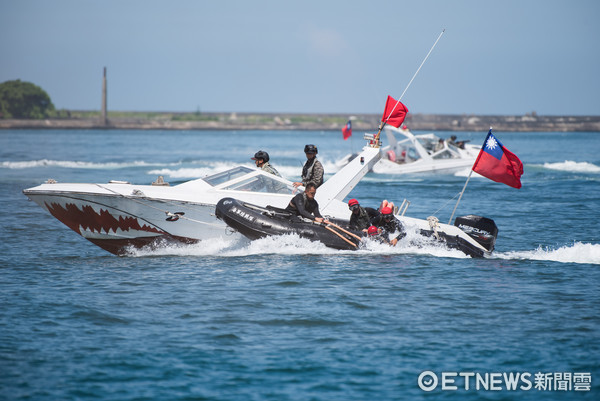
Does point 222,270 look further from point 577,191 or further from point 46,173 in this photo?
point 46,173

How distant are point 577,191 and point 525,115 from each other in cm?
14588

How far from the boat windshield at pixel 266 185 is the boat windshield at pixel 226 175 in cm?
22

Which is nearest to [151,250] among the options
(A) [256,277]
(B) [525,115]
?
(A) [256,277]

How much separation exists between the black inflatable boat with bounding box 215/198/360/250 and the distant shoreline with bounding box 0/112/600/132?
122063 mm

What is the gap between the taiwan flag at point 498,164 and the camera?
14.6 m

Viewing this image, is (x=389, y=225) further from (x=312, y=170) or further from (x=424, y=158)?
(x=424, y=158)

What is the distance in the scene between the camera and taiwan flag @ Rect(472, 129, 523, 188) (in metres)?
14.6

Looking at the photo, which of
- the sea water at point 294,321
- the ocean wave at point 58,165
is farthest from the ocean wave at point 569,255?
the ocean wave at point 58,165

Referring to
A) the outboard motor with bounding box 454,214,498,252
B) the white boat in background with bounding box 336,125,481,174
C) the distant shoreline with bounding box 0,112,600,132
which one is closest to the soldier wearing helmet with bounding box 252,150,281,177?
the outboard motor with bounding box 454,214,498,252

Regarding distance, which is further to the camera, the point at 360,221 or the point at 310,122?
the point at 310,122

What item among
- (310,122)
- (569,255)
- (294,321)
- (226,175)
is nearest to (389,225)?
(226,175)

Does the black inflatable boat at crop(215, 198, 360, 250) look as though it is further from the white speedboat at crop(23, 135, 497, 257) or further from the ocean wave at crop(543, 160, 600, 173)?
the ocean wave at crop(543, 160, 600, 173)

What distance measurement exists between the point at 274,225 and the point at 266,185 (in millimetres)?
1389

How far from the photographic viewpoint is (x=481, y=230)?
1519 centimetres
